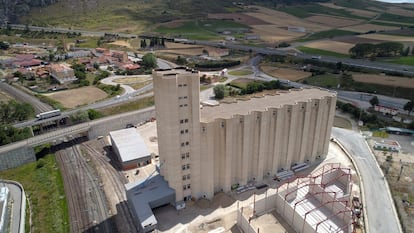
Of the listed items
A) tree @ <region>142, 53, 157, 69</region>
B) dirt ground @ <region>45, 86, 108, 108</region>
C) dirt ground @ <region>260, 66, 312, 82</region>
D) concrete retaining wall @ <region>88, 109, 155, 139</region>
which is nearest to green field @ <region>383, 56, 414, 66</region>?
dirt ground @ <region>260, 66, 312, 82</region>

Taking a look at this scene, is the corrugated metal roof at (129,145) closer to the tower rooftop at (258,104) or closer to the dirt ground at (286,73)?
the tower rooftop at (258,104)

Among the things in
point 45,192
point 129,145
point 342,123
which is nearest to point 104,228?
point 45,192

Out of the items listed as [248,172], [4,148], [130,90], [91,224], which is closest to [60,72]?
[130,90]

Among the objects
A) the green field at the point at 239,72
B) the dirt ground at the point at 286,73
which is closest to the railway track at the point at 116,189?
the green field at the point at 239,72

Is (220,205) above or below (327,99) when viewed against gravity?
below

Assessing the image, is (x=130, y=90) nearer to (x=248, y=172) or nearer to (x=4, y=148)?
(x=4, y=148)

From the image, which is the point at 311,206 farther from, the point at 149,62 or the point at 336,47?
the point at 336,47
